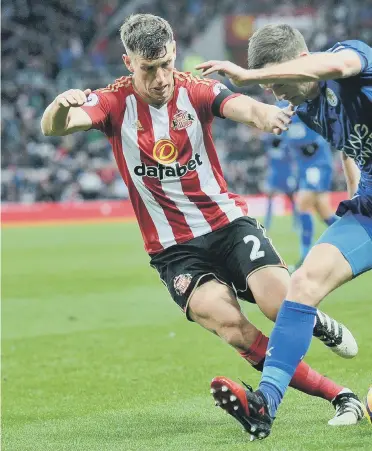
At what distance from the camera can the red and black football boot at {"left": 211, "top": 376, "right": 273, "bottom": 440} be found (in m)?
4.72

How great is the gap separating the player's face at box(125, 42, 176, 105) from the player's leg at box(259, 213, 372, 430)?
1.28 meters

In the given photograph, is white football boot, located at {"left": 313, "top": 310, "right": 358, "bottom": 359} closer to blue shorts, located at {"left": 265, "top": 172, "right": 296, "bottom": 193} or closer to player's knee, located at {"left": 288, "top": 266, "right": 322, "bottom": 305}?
player's knee, located at {"left": 288, "top": 266, "right": 322, "bottom": 305}

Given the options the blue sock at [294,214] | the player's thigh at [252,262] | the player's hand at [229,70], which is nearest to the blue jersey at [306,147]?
the blue sock at [294,214]

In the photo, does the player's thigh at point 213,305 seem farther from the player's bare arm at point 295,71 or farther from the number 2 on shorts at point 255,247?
the player's bare arm at point 295,71

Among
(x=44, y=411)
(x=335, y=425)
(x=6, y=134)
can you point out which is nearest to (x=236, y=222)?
(x=335, y=425)

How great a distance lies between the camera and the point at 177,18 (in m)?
34.3

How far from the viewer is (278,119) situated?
492cm

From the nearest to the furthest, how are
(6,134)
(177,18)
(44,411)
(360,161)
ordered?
(360,161) → (44,411) → (6,134) → (177,18)

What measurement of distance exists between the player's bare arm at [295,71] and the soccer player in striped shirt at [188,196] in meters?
0.83

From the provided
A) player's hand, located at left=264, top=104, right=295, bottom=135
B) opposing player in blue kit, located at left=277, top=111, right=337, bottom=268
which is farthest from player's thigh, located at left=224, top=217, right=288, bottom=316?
opposing player in blue kit, located at left=277, top=111, right=337, bottom=268

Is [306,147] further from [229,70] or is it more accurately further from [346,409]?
[229,70]

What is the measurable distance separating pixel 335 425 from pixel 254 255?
1009 millimetres

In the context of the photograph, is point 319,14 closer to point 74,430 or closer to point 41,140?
point 41,140

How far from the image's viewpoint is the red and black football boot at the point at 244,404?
4.72 meters
